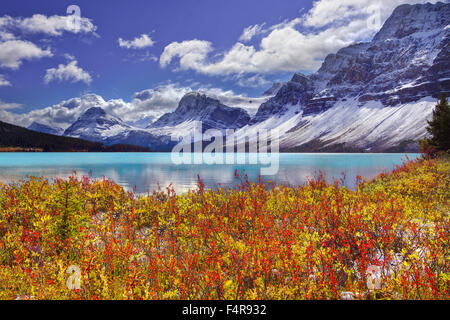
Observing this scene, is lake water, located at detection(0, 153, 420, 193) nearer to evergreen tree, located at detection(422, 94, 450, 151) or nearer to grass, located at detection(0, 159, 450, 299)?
evergreen tree, located at detection(422, 94, 450, 151)

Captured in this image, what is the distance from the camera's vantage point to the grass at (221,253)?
15.7 feet

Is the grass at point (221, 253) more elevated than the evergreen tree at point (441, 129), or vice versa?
the evergreen tree at point (441, 129)

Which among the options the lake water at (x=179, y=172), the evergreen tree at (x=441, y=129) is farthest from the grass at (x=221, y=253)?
the evergreen tree at (x=441, y=129)

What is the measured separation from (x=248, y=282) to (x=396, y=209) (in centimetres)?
648

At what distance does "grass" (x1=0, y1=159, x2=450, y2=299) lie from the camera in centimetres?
479

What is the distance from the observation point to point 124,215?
10164 millimetres

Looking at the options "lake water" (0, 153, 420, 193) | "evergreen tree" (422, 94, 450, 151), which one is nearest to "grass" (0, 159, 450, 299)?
"lake water" (0, 153, 420, 193)

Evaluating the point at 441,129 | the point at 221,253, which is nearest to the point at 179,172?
the point at 441,129

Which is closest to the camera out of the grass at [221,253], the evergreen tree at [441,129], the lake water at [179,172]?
the grass at [221,253]

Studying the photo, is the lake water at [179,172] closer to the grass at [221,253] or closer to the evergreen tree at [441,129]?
the evergreen tree at [441,129]

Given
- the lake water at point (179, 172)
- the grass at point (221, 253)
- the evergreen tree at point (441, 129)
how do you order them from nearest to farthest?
the grass at point (221, 253) < the lake water at point (179, 172) < the evergreen tree at point (441, 129)
